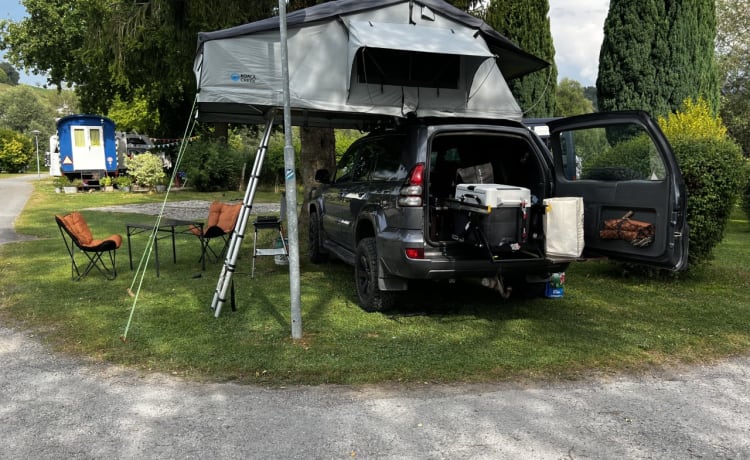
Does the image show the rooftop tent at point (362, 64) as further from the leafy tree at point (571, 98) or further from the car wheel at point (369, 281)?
the leafy tree at point (571, 98)

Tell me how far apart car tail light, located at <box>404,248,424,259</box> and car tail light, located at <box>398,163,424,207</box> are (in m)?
0.39

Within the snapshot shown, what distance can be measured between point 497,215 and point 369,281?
152cm

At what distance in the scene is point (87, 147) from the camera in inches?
970

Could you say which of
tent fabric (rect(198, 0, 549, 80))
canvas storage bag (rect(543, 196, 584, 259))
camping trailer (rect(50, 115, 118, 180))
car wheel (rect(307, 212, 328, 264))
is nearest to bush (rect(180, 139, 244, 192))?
camping trailer (rect(50, 115, 118, 180))

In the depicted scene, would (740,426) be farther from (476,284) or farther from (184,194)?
(184,194)

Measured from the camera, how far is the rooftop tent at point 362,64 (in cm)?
507

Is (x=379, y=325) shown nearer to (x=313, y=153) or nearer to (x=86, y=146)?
(x=313, y=153)

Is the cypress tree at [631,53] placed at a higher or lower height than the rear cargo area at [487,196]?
higher

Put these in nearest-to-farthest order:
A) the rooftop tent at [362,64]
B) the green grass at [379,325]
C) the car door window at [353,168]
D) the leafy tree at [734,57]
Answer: the green grass at [379,325], the rooftop tent at [362,64], the car door window at [353,168], the leafy tree at [734,57]

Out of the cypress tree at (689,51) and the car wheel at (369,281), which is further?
the cypress tree at (689,51)

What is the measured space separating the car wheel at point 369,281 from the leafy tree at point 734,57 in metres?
26.1

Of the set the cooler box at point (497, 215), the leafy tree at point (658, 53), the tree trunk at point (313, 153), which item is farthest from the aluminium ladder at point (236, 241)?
the leafy tree at point (658, 53)

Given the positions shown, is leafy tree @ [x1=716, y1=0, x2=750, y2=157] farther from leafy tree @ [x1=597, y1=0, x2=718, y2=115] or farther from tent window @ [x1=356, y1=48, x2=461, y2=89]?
tent window @ [x1=356, y1=48, x2=461, y2=89]

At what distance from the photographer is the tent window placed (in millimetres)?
5586
